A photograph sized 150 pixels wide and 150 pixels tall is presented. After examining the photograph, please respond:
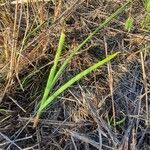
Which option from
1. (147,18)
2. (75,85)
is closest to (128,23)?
(147,18)

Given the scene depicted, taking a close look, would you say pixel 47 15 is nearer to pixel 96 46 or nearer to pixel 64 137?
pixel 96 46

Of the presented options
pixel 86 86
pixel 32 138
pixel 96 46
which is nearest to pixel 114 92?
pixel 86 86

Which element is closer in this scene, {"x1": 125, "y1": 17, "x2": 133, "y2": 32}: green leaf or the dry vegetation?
the dry vegetation

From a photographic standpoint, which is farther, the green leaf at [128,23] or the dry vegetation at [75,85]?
the green leaf at [128,23]

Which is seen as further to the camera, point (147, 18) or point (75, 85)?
point (147, 18)

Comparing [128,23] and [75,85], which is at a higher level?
[128,23]

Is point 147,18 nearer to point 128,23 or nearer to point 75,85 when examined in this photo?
point 128,23

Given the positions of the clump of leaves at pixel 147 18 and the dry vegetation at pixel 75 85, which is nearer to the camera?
the dry vegetation at pixel 75 85

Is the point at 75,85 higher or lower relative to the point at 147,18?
lower
